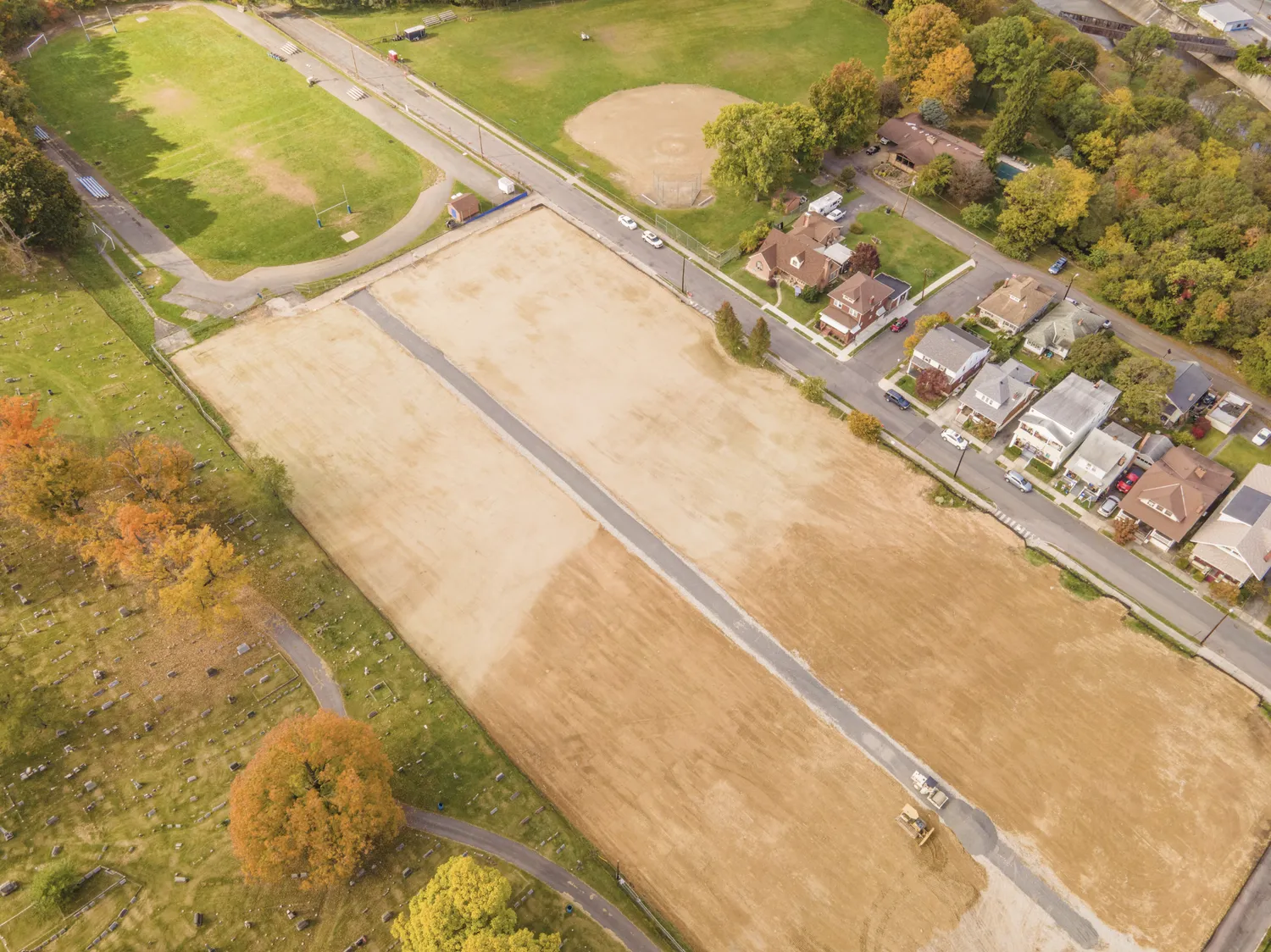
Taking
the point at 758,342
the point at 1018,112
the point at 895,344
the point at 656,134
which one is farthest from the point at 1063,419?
the point at 656,134

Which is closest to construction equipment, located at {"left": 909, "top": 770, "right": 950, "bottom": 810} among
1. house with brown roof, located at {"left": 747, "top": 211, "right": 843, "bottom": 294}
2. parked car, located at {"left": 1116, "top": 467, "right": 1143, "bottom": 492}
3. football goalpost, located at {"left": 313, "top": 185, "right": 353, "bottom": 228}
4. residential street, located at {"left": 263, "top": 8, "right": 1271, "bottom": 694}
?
residential street, located at {"left": 263, "top": 8, "right": 1271, "bottom": 694}

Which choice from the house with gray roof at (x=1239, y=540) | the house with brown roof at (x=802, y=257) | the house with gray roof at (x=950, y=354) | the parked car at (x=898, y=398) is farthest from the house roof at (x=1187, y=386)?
the house with brown roof at (x=802, y=257)

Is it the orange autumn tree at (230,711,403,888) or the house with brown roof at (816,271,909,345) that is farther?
the house with brown roof at (816,271,909,345)

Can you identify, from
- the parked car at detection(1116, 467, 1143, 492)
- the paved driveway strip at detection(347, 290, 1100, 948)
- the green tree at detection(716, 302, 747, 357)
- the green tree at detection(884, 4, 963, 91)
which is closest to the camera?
the paved driveway strip at detection(347, 290, 1100, 948)

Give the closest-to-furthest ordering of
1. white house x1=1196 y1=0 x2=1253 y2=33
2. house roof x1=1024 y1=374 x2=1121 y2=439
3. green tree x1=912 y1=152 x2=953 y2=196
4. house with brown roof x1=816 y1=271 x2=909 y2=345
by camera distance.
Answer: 1. house roof x1=1024 y1=374 x2=1121 y2=439
2. house with brown roof x1=816 y1=271 x2=909 y2=345
3. green tree x1=912 y1=152 x2=953 y2=196
4. white house x1=1196 y1=0 x2=1253 y2=33

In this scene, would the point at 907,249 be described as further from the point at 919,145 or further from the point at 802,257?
the point at 919,145

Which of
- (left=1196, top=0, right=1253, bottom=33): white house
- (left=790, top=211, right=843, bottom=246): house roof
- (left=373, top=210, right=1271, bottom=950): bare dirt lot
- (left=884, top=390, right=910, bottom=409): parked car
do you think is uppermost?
(left=1196, top=0, right=1253, bottom=33): white house

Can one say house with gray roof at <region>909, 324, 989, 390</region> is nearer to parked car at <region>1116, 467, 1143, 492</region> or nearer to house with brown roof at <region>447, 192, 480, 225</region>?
parked car at <region>1116, 467, 1143, 492</region>
